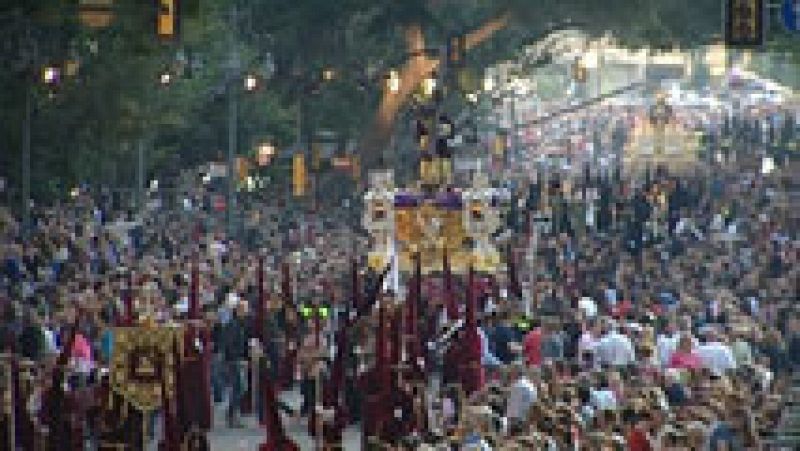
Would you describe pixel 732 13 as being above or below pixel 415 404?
above

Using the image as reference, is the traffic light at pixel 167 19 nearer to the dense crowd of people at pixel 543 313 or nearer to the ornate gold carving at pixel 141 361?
the dense crowd of people at pixel 543 313

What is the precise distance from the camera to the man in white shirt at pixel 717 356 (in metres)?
28.9

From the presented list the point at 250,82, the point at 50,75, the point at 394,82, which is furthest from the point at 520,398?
the point at 250,82

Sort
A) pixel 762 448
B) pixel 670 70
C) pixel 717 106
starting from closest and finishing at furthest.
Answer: pixel 762 448 < pixel 717 106 < pixel 670 70

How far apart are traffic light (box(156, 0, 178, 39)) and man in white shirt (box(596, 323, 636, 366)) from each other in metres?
7.68

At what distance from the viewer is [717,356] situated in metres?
29.1

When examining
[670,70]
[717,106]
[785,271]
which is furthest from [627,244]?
[670,70]

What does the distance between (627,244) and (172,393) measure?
24.3 meters

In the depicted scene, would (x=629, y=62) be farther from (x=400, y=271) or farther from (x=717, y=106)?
(x=400, y=271)

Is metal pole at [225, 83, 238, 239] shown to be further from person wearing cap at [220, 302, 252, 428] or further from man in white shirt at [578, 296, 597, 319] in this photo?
person wearing cap at [220, 302, 252, 428]

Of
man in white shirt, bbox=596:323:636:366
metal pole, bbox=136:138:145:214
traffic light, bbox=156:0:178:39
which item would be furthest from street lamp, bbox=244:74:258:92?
man in white shirt, bbox=596:323:636:366

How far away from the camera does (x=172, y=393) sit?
25.9 meters

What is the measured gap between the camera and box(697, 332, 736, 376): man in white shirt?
28.9 m

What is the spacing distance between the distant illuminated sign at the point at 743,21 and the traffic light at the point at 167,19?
26.0 feet
